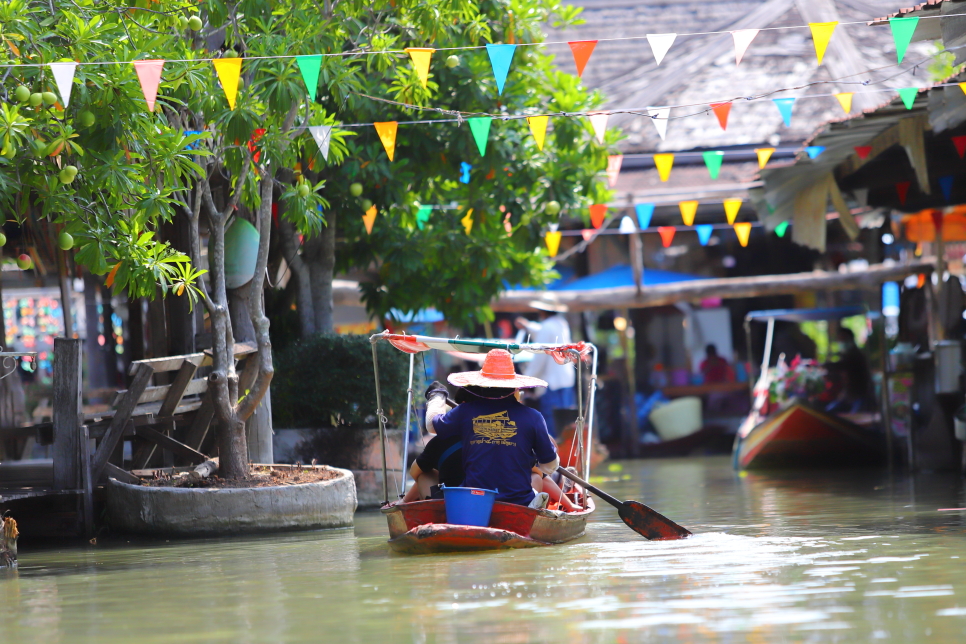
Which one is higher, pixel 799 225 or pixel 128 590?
pixel 799 225

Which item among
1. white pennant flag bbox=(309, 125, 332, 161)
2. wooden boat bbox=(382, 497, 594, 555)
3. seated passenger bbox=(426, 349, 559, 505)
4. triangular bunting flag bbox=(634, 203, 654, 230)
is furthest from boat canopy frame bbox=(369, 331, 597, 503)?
triangular bunting flag bbox=(634, 203, 654, 230)

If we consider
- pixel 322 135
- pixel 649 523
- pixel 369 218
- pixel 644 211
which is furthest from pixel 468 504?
pixel 644 211

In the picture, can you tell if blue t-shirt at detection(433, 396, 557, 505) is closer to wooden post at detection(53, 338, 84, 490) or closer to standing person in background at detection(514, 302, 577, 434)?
wooden post at detection(53, 338, 84, 490)

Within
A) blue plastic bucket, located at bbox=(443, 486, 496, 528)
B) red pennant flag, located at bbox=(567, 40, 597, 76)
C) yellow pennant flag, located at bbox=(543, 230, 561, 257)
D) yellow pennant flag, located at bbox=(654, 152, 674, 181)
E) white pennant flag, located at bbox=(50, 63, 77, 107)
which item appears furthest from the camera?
yellow pennant flag, located at bbox=(543, 230, 561, 257)

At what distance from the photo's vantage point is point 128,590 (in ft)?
22.0

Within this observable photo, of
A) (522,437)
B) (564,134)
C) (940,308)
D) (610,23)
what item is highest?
(610,23)

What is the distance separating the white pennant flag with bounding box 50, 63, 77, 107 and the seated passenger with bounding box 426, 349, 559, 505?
3144mm

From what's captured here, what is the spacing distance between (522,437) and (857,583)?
2.84 meters

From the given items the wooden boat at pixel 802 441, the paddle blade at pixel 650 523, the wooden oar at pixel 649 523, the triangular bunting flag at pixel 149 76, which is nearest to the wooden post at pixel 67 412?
the triangular bunting flag at pixel 149 76

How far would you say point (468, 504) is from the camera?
25.9 ft

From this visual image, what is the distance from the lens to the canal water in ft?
16.5

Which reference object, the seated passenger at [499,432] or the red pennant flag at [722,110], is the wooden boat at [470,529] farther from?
the red pennant flag at [722,110]

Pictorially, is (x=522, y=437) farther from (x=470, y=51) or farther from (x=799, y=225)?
(x=799, y=225)

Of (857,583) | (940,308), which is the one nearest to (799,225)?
(940,308)
